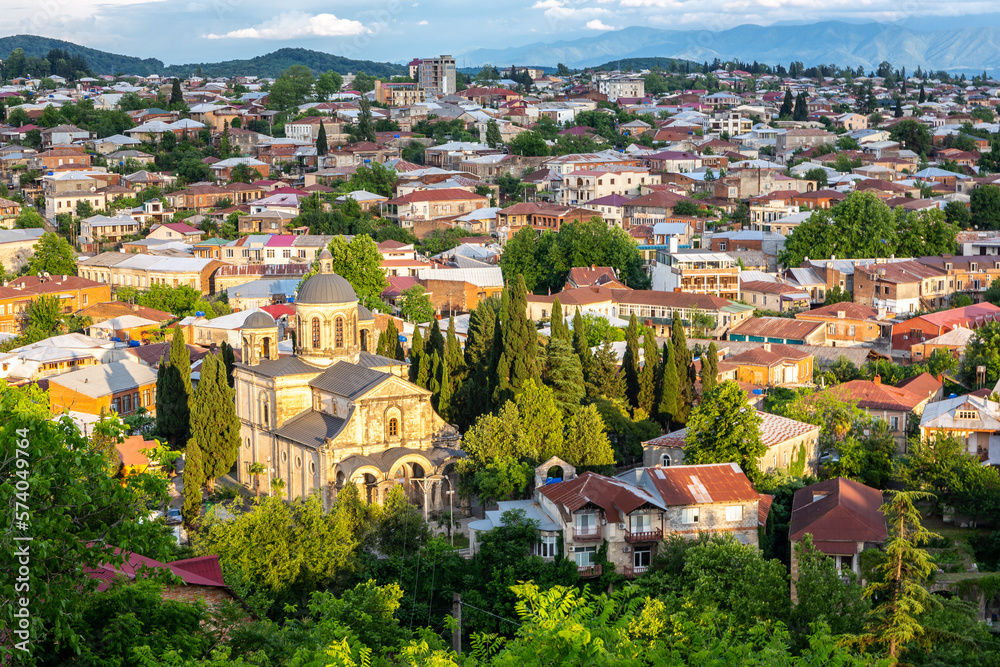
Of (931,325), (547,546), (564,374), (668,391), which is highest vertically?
(564,374)

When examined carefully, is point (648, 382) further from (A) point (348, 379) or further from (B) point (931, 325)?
(B) point (931, 325)

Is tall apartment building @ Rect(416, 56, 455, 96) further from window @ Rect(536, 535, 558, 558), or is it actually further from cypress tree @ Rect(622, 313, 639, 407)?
window @ Rect(536, 535, 558, 558)

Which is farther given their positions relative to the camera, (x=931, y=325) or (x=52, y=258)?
(x=52, y=258)

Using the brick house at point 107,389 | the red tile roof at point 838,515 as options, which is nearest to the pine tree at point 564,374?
the red tile roof at point 838,515

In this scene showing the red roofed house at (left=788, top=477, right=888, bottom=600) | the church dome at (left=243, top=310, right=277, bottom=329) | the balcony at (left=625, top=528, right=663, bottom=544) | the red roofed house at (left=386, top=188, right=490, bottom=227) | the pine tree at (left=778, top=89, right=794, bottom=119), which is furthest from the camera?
the pine tree at (left=778, top=89, right=794, bottom=119)

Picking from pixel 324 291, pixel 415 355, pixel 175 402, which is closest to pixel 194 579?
pixel 324 291

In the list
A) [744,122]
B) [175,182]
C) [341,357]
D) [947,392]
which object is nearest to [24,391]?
[341,357]

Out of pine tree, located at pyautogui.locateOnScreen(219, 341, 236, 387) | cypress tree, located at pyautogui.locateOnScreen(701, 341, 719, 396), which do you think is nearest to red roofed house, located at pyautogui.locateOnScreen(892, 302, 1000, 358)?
cypress tree, located at pyautogui.locateOnScreen(701, 341, 719, 396)
